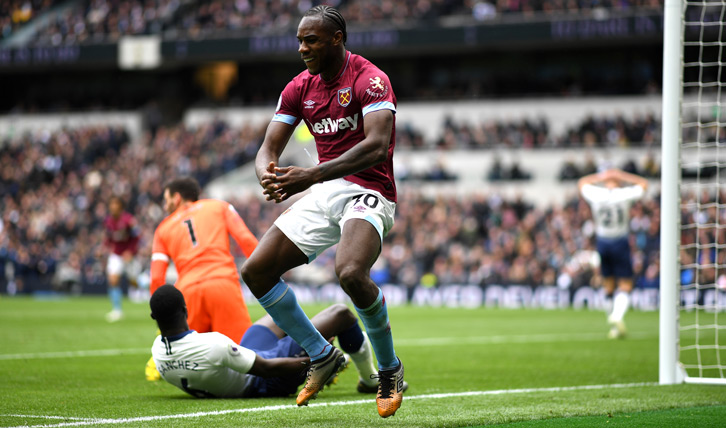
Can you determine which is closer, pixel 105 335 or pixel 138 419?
pixel 138 419

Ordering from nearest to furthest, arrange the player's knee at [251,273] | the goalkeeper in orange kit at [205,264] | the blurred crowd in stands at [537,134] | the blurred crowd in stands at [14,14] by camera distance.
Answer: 1. the player's knee at [251,273]
2. the goalkeeper in orange kit at [205,264]
3. the blurred crowd in stands at [537,134]
4. the blurred crowd in stands at [14,14]

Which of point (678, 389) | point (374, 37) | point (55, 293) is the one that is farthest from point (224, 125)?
point (678, 389)

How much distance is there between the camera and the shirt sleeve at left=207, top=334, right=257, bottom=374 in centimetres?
639

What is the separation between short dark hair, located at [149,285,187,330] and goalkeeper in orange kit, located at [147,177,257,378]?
1.30m

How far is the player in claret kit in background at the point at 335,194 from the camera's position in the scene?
5.43 m

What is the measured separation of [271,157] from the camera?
5.84 m

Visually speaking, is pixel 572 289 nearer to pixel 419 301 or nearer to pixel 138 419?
pixel 419 301

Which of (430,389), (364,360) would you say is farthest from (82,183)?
(364,360)

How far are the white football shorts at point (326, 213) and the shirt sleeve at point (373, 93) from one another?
0.52 m

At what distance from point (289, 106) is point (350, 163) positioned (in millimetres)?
850

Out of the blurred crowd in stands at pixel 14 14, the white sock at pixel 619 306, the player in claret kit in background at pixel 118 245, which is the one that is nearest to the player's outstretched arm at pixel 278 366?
the white sock at pixel 619 306

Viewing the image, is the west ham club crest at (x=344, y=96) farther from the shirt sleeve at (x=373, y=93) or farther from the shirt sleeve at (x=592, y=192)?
the shirt sleeve at (x=592, y=192)

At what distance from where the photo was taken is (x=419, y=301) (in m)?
26.1

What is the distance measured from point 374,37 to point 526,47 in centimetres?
584
